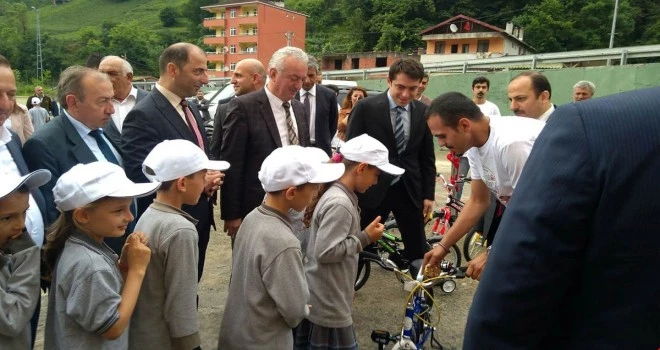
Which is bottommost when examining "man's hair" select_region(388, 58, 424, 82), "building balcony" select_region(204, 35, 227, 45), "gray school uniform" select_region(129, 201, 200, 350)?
"gray school uniform" select_region(129, 201, 200, 350)

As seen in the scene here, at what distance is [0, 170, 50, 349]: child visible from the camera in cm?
186

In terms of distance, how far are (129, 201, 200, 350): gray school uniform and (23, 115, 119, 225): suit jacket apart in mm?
720

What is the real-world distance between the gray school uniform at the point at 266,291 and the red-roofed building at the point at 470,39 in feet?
166

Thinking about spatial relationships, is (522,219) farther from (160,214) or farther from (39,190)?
(39,190)

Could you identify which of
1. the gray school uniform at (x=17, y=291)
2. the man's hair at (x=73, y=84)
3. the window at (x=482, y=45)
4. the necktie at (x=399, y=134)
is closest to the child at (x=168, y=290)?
the gray school uniform at (x=17, y=291)

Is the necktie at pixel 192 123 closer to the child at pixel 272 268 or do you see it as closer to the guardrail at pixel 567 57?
the child at pixel 272 268

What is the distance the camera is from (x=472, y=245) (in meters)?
5.71

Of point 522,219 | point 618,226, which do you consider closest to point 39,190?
point 522,219

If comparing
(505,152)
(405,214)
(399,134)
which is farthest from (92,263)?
(399,134)

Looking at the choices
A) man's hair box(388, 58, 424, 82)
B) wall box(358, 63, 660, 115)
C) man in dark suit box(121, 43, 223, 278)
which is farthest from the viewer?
wall box(358, 63, 660, 115)

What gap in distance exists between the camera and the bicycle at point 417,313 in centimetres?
287

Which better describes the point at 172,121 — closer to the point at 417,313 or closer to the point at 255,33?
the point at 417,313

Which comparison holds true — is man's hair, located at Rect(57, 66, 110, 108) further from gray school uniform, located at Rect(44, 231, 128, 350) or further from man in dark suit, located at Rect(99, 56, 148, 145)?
man in dark suit, located at Rect(99, 56, 148, 145)

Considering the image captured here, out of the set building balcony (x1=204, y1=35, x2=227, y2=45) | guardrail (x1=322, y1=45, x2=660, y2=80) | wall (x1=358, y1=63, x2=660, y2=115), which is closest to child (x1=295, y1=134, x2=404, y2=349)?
wall (x1=358, y1=63, x2=660, y2=115)
